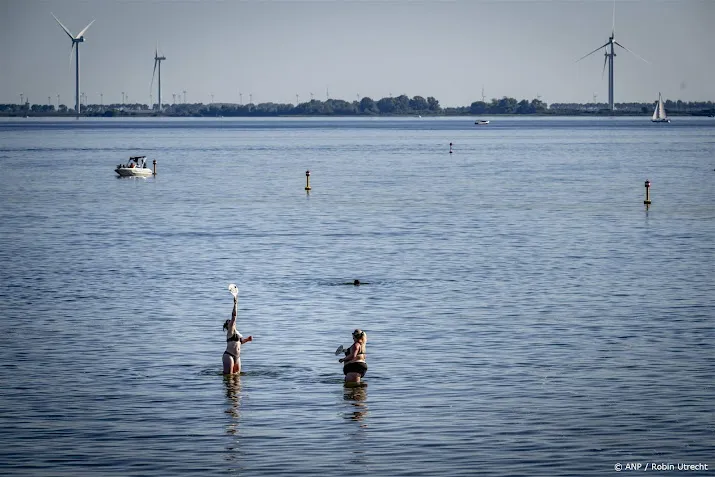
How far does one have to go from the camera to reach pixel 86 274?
2625 inches

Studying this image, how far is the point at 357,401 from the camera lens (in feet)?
121

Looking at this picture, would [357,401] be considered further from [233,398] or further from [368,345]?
[368,345]

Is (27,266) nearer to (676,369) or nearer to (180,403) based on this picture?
(180,403)

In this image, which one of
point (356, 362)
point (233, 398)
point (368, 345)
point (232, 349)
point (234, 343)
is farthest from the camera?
point (368, 345)

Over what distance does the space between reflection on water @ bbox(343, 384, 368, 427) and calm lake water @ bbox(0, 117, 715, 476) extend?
0.39ft

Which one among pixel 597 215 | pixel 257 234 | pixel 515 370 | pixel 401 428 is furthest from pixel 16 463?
pixel 597 215

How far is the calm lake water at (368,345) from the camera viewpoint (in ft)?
104

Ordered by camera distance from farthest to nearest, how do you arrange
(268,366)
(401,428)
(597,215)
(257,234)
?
(597,215), (257,234), (268,366), (401,428)

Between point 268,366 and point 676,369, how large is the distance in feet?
43.7

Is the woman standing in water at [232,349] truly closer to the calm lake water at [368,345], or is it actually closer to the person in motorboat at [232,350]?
the person in motorboat at [232,350]

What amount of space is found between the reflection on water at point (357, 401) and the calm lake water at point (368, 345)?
0.12m

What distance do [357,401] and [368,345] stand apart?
880 cm

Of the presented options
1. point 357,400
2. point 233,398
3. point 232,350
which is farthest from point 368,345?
point 233,398

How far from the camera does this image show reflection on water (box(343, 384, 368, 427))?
35.1 m
